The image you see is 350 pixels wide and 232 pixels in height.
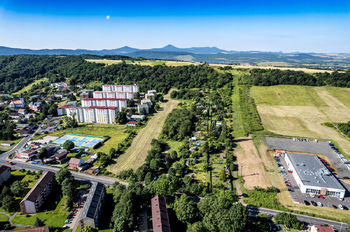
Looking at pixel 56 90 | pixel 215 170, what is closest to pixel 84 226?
pixel 215 170

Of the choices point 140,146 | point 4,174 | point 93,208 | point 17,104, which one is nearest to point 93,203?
point 93,208

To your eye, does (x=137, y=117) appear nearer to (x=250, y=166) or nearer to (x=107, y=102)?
(x=107, y=102)

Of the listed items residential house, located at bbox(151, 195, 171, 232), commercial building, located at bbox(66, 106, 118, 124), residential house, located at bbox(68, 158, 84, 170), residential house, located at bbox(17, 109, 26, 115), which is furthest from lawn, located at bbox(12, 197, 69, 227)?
residential house, located at bbox(17, 109, 26, 115)

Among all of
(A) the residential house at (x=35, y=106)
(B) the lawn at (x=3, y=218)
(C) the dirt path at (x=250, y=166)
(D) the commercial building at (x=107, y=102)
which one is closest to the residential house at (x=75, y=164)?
(B) the lawn at (x=3, y=218)

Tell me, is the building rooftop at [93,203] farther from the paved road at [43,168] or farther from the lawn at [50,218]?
the paved road at [43,168]

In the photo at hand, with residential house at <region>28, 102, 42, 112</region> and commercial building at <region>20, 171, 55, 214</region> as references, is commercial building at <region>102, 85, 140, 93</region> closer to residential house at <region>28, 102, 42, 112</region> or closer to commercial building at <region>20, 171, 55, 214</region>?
residential house at <region>28, 102, 42, 112</region>

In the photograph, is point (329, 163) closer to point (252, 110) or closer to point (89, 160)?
point (252, 110)
